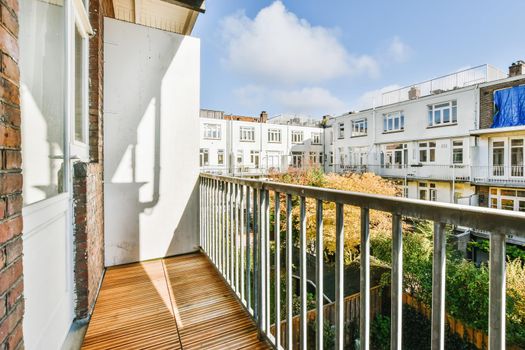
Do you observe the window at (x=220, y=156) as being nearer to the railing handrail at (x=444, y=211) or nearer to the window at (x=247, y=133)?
the window at (x=247, y=133)

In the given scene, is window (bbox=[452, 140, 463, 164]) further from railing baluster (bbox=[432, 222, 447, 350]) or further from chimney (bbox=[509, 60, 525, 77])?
railing baluster (bbox=[432, 222, 447, 350])

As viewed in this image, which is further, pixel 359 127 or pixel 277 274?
pixel 359 127

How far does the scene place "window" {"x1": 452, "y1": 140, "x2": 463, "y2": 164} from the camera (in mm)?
13214

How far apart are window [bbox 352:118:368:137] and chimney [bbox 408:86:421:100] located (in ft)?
10.0

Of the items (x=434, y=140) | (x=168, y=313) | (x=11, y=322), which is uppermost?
(x=434, y=140)

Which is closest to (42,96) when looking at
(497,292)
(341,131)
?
(497,292)

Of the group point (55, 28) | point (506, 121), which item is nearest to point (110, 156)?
point (55, 28)

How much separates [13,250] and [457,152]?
16711 mm

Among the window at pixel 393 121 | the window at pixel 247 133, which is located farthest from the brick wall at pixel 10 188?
the window at pixel 247 133

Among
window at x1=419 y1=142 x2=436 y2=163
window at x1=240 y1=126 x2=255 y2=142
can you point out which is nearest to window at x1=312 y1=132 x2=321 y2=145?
window at x1=240 y1=126 x2=255 y2=142

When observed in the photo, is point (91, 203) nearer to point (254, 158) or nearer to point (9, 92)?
point (9, 92)

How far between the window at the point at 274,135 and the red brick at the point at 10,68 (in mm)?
21282

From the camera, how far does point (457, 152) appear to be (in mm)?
13398

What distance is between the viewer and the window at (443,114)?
1332 cm
